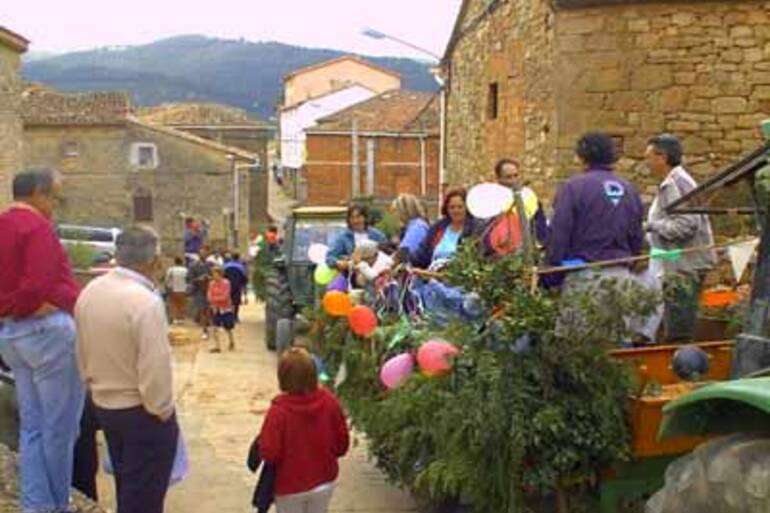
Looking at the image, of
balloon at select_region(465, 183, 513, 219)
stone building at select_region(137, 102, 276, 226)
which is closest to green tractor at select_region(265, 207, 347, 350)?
balloon at select_region(465, 183, 513, 219)

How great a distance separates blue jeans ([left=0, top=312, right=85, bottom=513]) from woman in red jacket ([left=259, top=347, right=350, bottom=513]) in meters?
0.93

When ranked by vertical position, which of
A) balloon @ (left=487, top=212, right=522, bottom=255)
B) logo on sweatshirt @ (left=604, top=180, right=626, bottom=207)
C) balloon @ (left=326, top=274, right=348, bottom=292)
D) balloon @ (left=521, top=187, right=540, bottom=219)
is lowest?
balloon @ (left=326, top=274, right=348, bottom=292)

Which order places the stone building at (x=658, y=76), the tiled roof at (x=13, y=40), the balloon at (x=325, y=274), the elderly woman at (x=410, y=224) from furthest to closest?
the tiled roof at (x=13, y=40) < the stone building at (x=658, y=76) < the balloon at (x=325, y=274) < the elderly woman at (x=410, y=224)

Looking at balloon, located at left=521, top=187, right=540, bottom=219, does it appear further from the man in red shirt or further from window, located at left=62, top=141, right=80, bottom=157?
window, located at left=62, top=141, right=80, bottom=157

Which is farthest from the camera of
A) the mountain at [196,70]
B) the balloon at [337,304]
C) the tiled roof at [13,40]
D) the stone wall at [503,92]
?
the mountain at [196,70]

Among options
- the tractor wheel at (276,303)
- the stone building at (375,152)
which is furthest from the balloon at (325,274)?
the stone building at (375,152)

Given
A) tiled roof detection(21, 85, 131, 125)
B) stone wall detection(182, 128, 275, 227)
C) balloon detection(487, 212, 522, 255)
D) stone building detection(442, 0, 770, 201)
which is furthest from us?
stone wall detection(182, 128, 275, 227)

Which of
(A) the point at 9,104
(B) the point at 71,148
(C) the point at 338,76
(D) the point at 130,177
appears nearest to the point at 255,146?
(C) the point at 338,76

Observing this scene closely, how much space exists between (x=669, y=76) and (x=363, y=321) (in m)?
6.31

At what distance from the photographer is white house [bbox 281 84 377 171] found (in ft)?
174

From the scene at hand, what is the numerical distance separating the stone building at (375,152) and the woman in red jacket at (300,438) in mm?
36923

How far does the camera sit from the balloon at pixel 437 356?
538 centimetres

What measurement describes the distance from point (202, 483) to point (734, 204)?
12.2 ft

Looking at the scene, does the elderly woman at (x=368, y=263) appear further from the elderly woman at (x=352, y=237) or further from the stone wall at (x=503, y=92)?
the stone wall at (x=503, y=92)
